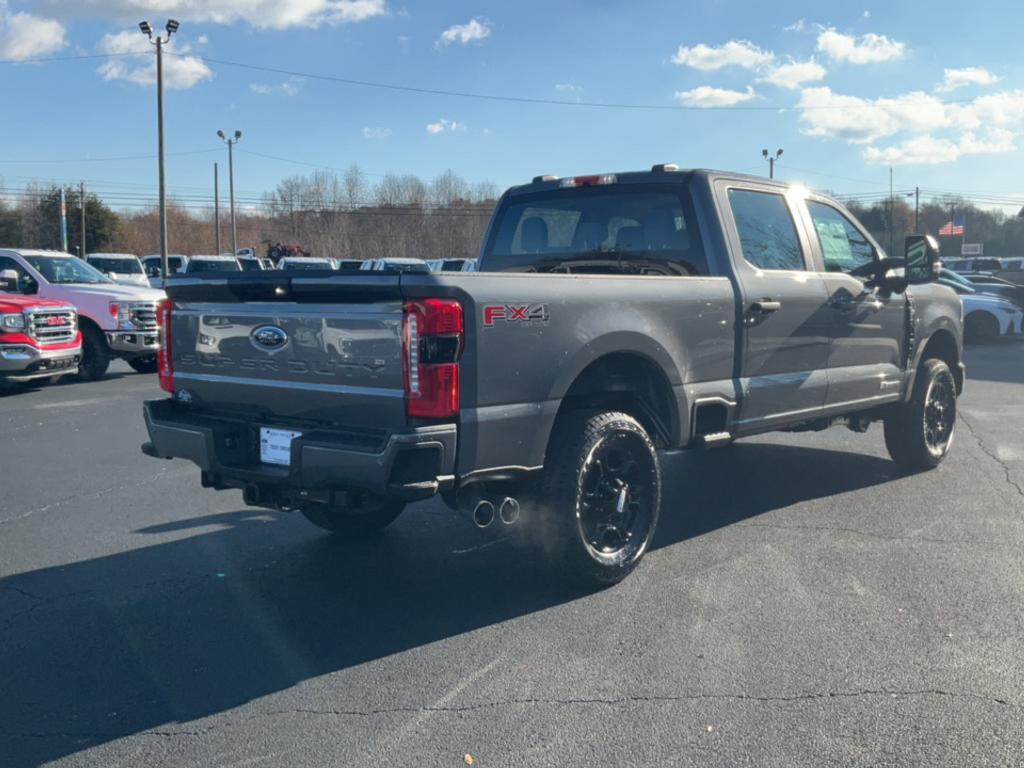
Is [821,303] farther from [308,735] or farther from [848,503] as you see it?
[308,735]

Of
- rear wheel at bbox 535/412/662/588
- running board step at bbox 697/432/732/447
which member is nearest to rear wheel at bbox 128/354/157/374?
running board step at bbox 697/432/732/447

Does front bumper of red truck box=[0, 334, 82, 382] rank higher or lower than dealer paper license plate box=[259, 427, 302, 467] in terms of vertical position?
lower

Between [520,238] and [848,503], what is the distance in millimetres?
2866

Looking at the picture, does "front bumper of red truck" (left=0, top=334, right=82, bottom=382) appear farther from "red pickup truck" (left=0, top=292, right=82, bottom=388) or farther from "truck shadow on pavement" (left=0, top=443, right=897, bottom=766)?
"truck shadow on pavement" (left=0, top=443, right=897, bottom=766)

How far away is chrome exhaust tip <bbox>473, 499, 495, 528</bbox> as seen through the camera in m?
4.48

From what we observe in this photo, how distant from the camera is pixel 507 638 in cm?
441

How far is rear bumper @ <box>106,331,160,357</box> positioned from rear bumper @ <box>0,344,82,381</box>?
5.39ft

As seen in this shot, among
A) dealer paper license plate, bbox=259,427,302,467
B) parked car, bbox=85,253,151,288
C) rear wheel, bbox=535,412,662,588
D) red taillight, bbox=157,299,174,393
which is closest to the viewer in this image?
dealer paper license plate, bbox=259,427,302,467

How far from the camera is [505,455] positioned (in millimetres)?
4438

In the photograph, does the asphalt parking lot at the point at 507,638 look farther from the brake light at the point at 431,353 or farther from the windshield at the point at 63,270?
the windshield at the point at 63,270

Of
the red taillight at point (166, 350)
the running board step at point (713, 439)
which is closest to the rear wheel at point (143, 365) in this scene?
the red taillight at point (166, 350)

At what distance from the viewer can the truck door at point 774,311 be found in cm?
582

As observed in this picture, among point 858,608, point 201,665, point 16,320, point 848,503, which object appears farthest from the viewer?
point 16,320

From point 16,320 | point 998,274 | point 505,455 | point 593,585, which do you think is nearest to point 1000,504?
point 593,585
